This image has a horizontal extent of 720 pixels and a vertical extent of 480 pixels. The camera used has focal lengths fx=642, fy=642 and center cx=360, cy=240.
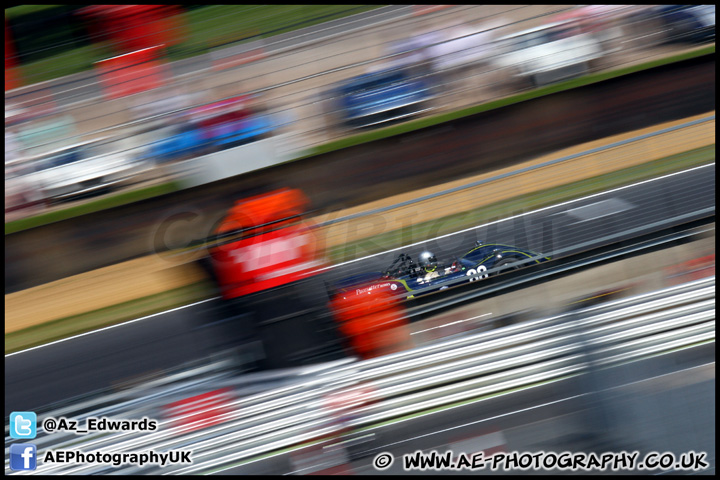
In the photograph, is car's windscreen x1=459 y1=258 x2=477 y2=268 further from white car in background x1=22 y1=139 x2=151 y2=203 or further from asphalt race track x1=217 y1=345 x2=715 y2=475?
white car in background x1=22 y1=139 x2=151 y2=203

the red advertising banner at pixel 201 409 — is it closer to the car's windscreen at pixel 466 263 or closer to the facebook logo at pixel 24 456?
the facebook logo at pixel 24 456

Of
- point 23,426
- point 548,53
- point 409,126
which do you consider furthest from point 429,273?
point 548,53

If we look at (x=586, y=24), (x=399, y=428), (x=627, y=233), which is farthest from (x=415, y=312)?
(x=586, y=24)

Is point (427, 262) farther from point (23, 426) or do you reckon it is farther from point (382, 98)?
point (382, 98)

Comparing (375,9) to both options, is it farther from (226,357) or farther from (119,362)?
(226,357)

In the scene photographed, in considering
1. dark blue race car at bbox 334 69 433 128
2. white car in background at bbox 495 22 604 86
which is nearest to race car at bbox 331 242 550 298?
dark blue race car at bbox 334 69 433 128
